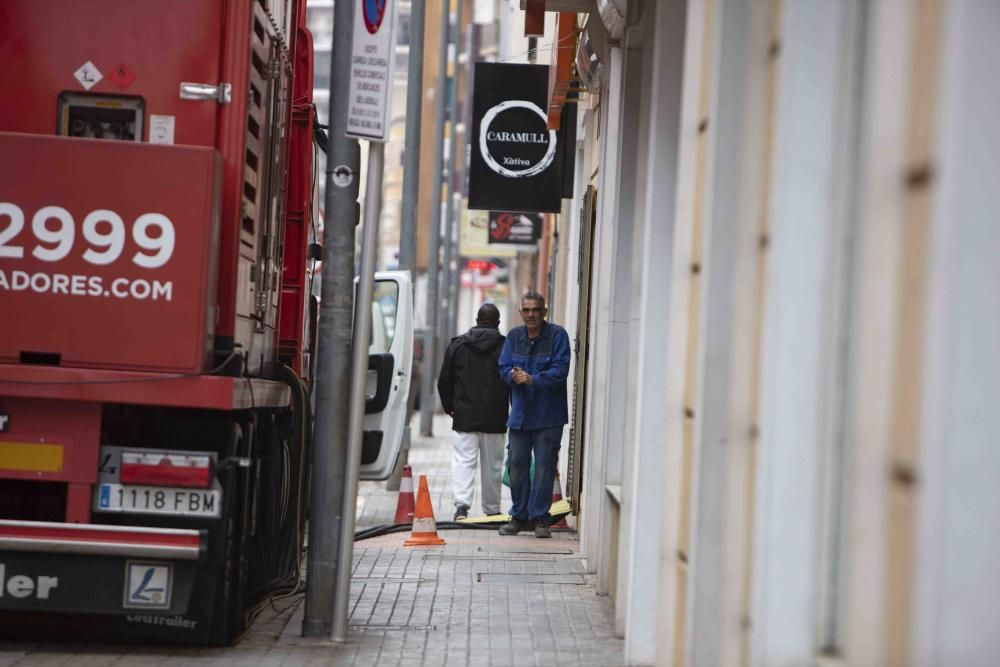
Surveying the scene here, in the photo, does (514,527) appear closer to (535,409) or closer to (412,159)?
(535,409)

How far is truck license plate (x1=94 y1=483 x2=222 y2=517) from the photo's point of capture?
764 cm

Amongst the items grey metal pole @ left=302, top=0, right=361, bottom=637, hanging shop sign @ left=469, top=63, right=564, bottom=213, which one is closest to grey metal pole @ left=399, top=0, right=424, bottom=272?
hanging shop sign @ left=469, top=63, right=564, bottom=213

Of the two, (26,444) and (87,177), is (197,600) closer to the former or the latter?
(26,444)

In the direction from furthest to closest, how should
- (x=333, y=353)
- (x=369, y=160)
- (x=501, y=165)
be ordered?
(x=501, y=165)
(x=333, y=353)
(x=369, y=160)

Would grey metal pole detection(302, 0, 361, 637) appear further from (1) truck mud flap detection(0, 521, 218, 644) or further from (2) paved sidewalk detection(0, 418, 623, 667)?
(1) truck mud flap detection(0, 521, 218, 644)

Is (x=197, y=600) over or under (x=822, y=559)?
under

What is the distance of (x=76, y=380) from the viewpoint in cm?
744

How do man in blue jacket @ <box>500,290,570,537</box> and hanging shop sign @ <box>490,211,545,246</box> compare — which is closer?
man in blue jacket @ <box>500,290,570,537</box>

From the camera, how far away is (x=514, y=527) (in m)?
14.1

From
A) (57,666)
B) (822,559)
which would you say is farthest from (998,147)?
(57,666)

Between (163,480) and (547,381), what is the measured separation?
6549 mm

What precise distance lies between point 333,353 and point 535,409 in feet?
17.8

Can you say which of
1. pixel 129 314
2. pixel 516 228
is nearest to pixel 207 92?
pixel 129 314

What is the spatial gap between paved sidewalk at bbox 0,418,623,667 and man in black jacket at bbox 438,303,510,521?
130 cm
